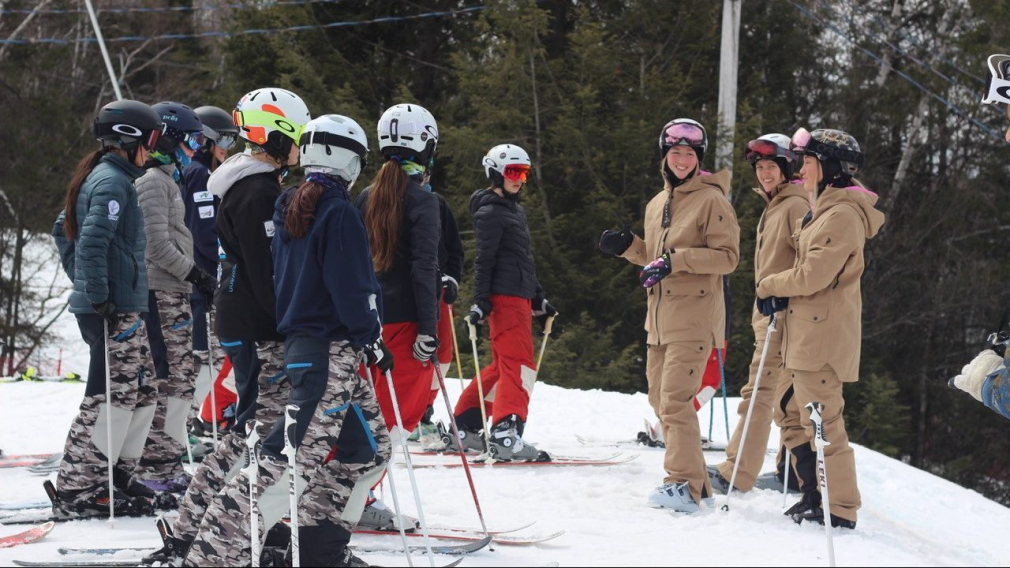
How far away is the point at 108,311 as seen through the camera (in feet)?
17.7

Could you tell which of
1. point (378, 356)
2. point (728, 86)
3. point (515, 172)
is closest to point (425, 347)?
point (378, 356)

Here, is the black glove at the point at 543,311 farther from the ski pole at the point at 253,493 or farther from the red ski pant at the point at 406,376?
the ski pole at the point at 253,493

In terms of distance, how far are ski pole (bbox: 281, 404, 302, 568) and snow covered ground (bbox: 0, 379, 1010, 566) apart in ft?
2.88

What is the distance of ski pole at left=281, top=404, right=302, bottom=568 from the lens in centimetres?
392

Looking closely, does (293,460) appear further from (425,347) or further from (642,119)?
(642,119)

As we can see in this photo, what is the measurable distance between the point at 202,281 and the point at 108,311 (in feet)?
3.21

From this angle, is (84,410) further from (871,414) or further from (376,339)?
(871,414)

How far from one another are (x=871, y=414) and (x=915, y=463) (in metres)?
4.16

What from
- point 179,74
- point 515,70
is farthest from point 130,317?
point 179,74

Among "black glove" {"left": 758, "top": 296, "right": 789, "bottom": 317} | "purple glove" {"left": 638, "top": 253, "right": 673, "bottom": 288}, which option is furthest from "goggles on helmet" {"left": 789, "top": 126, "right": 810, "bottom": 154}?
"purple glove" {"left": 638, "top": 253, "right": 673, "bottom": 288}

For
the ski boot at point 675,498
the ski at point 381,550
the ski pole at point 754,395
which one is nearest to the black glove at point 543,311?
the ski pole at point 754,395

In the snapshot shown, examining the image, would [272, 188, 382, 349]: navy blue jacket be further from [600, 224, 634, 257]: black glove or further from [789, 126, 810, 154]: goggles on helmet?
[789, 126, 810, 154]: goggles on helmet

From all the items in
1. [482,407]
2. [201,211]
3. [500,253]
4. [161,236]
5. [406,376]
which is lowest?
[482,407]

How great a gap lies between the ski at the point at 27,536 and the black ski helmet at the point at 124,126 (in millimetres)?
2035
